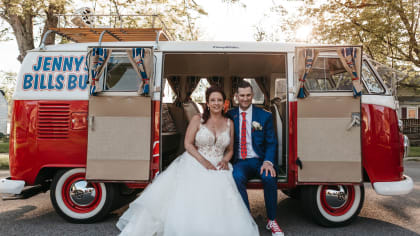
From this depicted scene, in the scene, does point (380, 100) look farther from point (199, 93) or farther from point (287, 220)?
point (199, 93)

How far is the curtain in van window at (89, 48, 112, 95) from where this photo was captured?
12.3ft

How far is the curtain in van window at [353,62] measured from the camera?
142 inches

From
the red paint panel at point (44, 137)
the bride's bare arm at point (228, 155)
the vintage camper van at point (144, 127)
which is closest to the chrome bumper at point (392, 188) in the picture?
the vintage camper van at point (144, 127)

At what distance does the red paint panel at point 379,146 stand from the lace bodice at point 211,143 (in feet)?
5.86

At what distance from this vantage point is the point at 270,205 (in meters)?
3.68

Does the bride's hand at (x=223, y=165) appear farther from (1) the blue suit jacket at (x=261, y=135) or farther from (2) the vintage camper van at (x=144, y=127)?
(2) the vintage camper van at (x=144, y=127)

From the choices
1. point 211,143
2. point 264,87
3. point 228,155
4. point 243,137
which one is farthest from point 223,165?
point 264,87

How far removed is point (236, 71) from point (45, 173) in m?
4.20

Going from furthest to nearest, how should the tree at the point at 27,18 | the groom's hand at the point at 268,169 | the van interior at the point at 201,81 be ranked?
the tree at the point at 27,18
the van interior at the point at 201,81
the groom's hand at the point at 268,169

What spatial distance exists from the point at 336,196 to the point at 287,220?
78cm

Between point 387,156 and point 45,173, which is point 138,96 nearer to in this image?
point 45,173

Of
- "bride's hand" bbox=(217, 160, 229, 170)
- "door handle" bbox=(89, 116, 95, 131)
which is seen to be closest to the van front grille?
"door handle" bbox=(89, 116, 95, 131)

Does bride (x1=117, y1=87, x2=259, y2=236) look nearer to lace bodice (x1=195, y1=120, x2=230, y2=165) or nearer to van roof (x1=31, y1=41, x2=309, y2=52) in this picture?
lace bodice (x1=195, y1=120, x2=230, y2=165)

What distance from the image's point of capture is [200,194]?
3.33 metres
